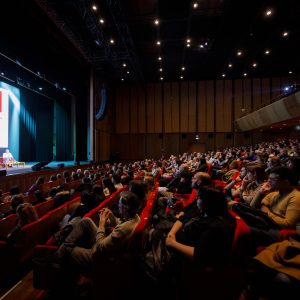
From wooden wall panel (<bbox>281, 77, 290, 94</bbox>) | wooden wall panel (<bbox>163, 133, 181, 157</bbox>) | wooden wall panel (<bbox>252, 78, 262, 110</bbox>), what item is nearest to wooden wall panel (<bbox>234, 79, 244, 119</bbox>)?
wooden wall panel (<bbox>252, 78, 262, 110</bbox>)

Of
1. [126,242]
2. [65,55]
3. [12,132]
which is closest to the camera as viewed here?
[126,242]

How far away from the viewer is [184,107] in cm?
1525

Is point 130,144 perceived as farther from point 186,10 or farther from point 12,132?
point 186,10

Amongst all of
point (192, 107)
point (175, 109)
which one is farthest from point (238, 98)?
point (175, 109)

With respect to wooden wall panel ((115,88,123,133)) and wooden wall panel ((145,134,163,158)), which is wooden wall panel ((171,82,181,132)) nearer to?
wooden wall panel ((145,134,163,158))

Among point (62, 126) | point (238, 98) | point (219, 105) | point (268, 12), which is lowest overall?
point (62, 126)

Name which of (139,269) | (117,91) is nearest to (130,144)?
(117,91)

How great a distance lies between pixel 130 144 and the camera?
1565cm

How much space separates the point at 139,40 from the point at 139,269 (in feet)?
30.1

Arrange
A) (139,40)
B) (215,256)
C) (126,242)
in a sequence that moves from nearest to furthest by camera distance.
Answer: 1. (215,256)
2. (126,242)
3. (139,40)

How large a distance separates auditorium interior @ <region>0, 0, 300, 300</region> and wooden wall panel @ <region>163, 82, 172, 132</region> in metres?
0.07

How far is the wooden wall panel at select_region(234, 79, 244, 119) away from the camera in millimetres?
14742

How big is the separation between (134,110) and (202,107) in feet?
15.7

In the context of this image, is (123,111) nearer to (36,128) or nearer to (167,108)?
(167,108)
